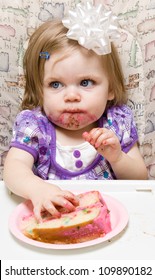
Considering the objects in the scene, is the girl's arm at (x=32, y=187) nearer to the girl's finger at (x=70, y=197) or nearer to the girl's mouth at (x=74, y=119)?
the girl's finger at (x=70, y=197)

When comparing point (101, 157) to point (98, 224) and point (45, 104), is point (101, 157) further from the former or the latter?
point (98, 224)

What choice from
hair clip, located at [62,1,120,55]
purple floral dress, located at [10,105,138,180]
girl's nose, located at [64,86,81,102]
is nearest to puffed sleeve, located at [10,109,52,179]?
purple floral dress, located at [10,105,138,180]

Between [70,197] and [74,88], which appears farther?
[74,88]

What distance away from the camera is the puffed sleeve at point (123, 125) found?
1123 millimetres

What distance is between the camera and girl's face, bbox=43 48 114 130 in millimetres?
1026

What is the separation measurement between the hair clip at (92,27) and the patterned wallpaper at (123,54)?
6.0 inches

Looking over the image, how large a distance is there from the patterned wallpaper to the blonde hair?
→ 36 millimetres

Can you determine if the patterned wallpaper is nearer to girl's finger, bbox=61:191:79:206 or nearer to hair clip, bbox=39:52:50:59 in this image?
hair clip, bbox=39:52:50:59

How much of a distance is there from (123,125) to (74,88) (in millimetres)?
179

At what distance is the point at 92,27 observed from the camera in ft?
3.30

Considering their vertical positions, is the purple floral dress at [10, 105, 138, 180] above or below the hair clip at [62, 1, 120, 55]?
below

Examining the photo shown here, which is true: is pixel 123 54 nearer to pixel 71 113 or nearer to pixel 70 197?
pixel 71 113

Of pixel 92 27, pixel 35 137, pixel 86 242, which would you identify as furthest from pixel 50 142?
pixel 86 242

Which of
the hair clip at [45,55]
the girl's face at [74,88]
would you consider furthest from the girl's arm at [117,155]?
the hair clip at [45,55]
